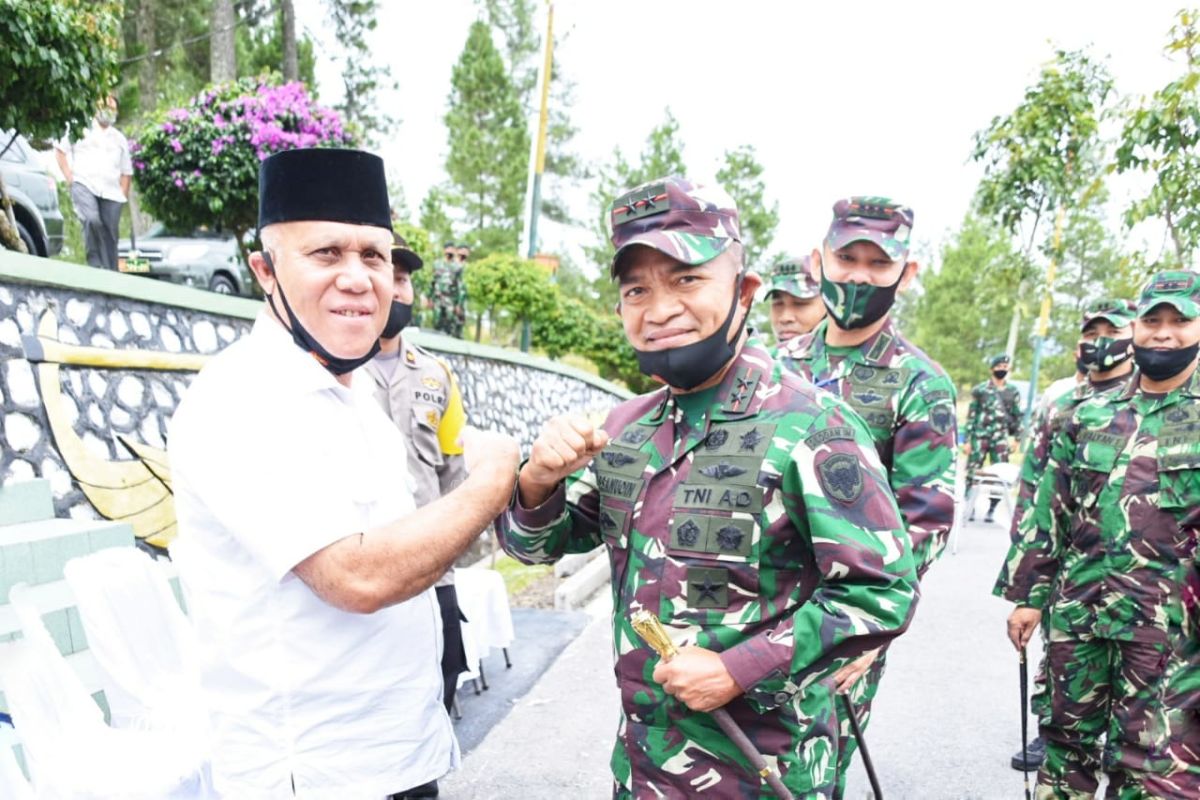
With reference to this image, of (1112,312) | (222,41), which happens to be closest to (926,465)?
(1112,312)

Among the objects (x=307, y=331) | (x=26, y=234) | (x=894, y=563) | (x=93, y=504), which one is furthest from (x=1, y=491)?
(x=26, y=234)

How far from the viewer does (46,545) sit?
2.72 metres

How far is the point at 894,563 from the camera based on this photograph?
1533 millimetres

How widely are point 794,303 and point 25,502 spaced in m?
4.09

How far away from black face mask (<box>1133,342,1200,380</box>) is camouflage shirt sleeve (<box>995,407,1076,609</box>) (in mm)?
361

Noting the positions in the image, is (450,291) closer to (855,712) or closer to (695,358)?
(855,712)

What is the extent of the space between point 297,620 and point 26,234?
5957mm

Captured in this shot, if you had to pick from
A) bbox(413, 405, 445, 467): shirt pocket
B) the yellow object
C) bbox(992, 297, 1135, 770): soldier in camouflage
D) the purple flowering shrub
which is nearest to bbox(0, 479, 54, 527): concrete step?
bbox(413, 405, 445, 467): shirt pocket

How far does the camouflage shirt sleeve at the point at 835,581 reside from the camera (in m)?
1.48

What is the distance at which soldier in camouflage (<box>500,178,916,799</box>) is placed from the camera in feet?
4.93

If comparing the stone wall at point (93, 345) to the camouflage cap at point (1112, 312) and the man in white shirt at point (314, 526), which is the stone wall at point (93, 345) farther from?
the camouflage cap at point (1112, 312)

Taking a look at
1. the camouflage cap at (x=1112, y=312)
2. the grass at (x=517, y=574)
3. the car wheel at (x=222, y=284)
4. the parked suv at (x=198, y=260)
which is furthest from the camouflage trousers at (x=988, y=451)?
the car wheel at (x=222, y=284)

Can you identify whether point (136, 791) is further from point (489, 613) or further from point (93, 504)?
point (489, 613)

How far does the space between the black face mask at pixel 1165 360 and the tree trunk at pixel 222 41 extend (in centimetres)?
1291
